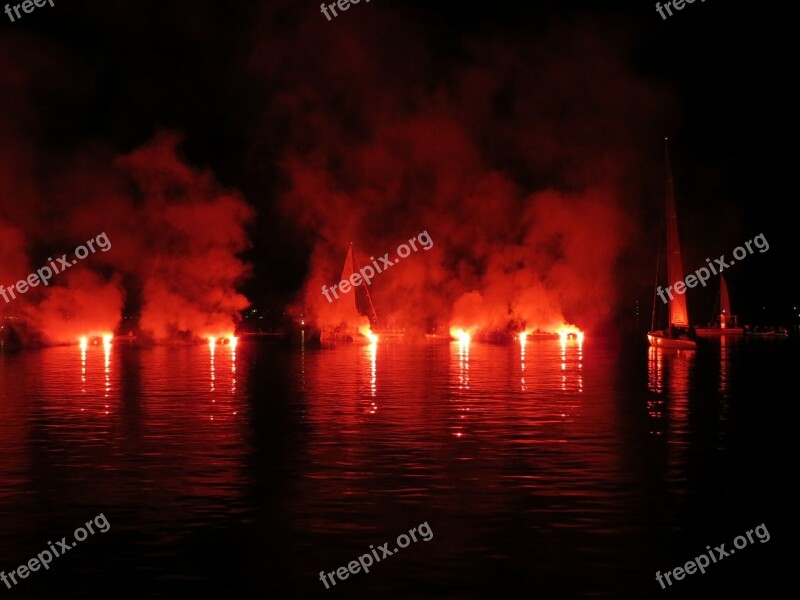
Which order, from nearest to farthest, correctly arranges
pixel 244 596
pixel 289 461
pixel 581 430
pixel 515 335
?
pixel 244 596, pixel 289 461, pixel 581 430, pixel 515 335

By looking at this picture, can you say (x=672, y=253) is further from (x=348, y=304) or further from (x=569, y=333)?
→ (x=348, y=304)

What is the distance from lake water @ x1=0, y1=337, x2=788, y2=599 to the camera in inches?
656

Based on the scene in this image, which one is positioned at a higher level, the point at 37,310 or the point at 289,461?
the point at 37,310

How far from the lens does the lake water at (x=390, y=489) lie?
16.7 m

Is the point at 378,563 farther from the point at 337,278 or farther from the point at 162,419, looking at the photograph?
the point at 337,278

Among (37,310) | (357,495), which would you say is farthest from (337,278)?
(357,495)

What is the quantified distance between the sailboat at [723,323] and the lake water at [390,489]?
12085cm

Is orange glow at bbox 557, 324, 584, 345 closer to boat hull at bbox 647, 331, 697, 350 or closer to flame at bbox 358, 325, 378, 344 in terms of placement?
flame at bbox 358, 325, 378, 344

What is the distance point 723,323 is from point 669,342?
258ft

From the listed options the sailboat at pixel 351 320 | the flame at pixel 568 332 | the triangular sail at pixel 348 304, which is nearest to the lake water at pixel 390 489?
the flame at pixel 568 332

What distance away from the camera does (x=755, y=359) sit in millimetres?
79500

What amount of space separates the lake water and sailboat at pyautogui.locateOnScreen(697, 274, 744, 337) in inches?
4758

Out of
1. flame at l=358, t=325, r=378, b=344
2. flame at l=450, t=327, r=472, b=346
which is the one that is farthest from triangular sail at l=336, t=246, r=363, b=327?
flame at l=450, t=327, r=472, b=346

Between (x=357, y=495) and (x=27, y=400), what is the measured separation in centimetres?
2432
